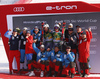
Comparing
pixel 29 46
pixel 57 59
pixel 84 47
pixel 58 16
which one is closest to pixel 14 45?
pixel 29 46

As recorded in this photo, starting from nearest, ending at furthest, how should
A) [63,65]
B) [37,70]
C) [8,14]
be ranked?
[63,65], [37,70], [8,14]

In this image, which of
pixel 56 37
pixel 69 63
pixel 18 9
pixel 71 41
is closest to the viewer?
pixel 69 63

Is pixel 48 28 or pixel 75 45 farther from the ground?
pixel 48 28

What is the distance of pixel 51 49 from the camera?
5.73 metres

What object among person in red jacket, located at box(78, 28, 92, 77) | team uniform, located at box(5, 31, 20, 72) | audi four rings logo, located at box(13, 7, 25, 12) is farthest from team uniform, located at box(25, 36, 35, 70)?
person in red jacket, located at box(78, 28, 92, 77)

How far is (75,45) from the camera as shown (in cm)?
556

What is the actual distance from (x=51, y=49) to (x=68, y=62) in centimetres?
78

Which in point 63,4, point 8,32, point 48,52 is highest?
point 63,4

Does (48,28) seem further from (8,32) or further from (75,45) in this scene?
(8,32)

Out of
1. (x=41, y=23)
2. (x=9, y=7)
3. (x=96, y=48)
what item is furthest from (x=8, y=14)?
(x=96, y=48)

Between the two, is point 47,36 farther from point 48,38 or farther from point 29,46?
point 29,46

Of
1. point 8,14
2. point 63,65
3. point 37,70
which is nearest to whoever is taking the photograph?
point 63,65

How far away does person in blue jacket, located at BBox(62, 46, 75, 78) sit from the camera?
5.28m

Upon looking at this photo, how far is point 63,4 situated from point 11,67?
2986mm
